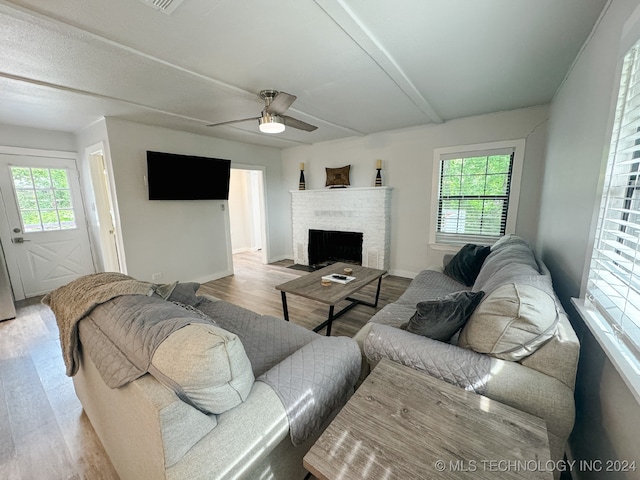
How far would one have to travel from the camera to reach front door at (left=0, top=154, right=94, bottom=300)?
3486mm

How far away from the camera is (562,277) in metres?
1.81

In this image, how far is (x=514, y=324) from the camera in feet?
3.75

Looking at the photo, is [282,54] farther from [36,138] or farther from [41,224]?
[41,224]

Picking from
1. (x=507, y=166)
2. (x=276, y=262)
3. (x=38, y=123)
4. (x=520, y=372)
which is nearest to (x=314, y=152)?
(x=276, y=262)

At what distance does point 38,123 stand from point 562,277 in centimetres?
594

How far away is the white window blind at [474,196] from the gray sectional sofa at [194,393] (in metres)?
3.14

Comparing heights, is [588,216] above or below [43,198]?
below

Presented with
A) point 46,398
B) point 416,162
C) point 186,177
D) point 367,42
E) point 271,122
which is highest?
point 367,42

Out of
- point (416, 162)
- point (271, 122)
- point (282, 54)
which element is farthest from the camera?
point (416, 162)

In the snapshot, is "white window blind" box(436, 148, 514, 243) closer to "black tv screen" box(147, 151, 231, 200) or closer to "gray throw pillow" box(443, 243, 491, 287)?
"gray throw pillow" box(443, 243, 491, 287)

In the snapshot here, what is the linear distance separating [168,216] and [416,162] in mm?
3809

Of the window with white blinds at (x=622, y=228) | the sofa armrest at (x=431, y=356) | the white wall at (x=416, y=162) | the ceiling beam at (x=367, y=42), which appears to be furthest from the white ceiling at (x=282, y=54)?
the sofa armrest at (x=431, y=356)

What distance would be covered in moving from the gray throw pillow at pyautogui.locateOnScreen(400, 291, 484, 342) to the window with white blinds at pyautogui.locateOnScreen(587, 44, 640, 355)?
0.54 m

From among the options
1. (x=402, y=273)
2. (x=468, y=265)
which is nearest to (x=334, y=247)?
(x=402, y=273)
